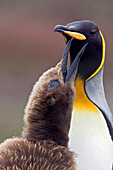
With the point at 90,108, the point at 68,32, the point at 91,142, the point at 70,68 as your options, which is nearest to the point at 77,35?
the point at 68,32

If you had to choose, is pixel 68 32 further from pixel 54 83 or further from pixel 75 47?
pixel 54 83

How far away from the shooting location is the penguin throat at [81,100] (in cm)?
235

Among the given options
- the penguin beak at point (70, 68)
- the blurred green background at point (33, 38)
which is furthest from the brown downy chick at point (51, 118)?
the blurred green background at point (33, 38)

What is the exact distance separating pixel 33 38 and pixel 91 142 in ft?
28.6

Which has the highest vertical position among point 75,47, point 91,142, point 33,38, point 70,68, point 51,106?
point 33,38

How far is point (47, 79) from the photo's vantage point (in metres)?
2.11

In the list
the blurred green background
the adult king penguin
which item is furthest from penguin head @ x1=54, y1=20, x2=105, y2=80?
the blurred green background

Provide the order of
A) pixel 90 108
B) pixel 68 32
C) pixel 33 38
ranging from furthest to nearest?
pixel 33 38 < pixel 90 108 < pixel 68 32

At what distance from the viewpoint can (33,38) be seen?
10938 millimetres

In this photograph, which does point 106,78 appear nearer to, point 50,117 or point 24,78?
point 24,78

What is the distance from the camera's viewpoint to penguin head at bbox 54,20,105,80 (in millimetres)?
2285

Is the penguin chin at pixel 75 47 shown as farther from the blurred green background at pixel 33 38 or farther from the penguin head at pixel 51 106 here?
the blurred green background at pixel 33 38

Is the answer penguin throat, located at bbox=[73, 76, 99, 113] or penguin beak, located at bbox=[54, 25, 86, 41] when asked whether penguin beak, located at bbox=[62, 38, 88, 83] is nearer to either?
penguin beak, located at bbox=[54, 25, 86, 41]

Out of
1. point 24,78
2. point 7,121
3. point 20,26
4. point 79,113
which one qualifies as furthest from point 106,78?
point 79,113
